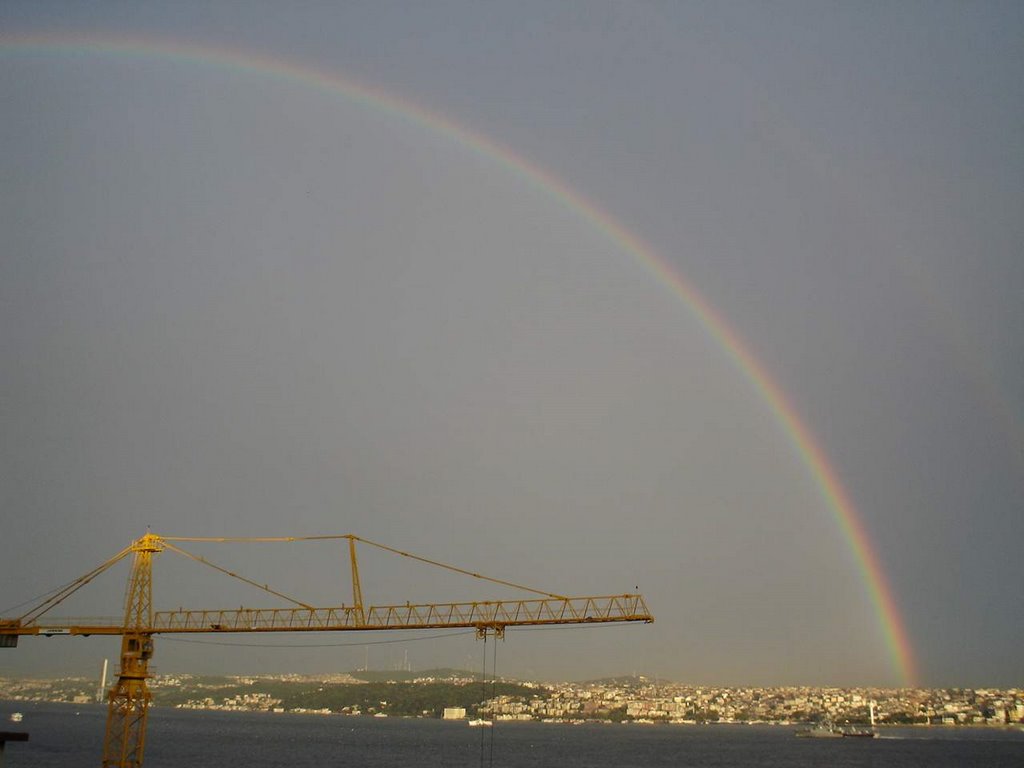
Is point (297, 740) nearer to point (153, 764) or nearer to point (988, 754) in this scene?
point (153, 764)

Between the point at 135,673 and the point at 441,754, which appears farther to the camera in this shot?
the point at 441,754

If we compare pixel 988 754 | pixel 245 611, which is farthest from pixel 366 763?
pixel 988 754

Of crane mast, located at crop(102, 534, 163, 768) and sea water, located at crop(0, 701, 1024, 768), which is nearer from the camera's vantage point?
crane mast, located at crop(102, 534, 163, 768)

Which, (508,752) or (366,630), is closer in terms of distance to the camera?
(366,630)

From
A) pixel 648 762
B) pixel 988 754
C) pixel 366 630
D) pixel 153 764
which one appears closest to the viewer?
pixel 366 630

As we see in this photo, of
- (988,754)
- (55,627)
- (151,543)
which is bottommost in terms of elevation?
(988,754)

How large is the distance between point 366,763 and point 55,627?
57.8 meters

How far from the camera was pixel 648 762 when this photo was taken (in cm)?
12788

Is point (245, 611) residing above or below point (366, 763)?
above

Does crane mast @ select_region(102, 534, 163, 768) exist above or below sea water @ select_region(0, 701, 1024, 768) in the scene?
above

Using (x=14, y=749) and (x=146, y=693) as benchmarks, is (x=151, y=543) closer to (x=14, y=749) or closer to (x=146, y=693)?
(x=146, y=693)

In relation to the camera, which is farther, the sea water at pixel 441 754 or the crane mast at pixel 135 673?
the sea water at pixel 441 754

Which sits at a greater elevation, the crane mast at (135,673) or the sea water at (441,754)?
the crane mast at (135,673)

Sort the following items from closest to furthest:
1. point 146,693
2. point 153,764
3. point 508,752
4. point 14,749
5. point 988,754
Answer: point 146,693 < point 153,764 < point 14,749 < point 508,752 < point 988,754
